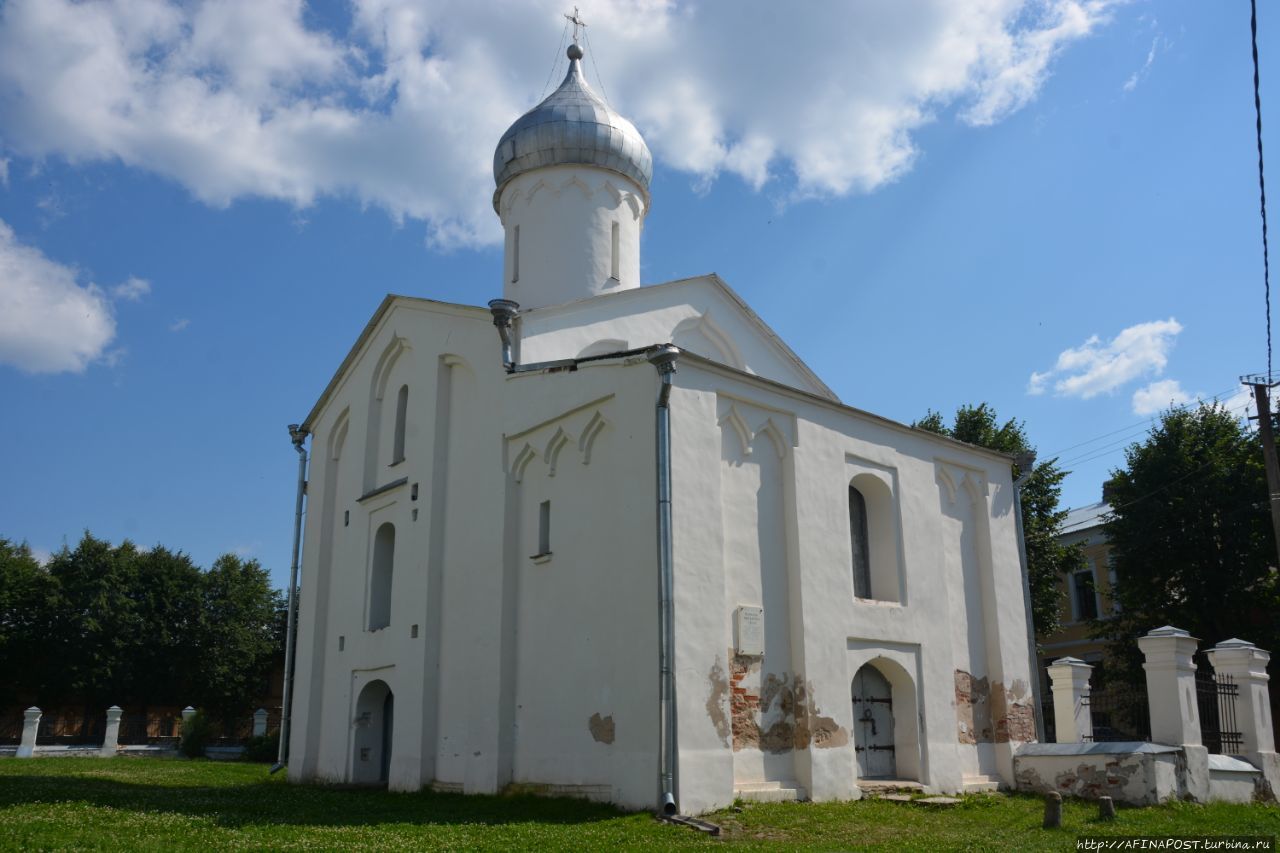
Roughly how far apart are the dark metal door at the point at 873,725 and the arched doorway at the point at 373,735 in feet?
26.1

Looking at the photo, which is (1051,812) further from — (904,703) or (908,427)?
(908,427)

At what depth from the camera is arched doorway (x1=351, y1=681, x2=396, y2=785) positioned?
17266mm

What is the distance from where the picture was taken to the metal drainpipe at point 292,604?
66.1ft

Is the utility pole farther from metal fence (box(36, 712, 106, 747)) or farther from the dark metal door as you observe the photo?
metal fence (box(36, 712, 106, 747))

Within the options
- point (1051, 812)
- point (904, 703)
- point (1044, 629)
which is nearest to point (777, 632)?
point (904, 703)

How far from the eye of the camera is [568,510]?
13.8 metres

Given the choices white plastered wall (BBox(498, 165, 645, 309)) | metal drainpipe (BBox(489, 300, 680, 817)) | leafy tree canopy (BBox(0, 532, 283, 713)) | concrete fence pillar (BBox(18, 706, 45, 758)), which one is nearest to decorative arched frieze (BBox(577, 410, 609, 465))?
metal drainpipe (BBox(489, 300, 680, 817))

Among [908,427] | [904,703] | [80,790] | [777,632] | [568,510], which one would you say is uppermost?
[908,427]

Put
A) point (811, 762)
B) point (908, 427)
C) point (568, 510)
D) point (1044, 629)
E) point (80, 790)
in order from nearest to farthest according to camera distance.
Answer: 1. point (811, 762)
2. point (568, 510)
3. point (80, 790)
4. point (908, 427)
5. point (1044, 629)

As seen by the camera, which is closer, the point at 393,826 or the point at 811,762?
the point at 393,826

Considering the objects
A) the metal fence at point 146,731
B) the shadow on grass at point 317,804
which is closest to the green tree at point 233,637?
the metal fence at point 146,731

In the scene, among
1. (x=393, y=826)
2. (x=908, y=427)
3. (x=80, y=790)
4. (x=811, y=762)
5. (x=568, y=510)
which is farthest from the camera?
(x=908, y=427)

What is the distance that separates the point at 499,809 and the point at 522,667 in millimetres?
2228

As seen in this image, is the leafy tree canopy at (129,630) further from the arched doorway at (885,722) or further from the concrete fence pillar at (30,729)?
the arched doorway at (885,722)
